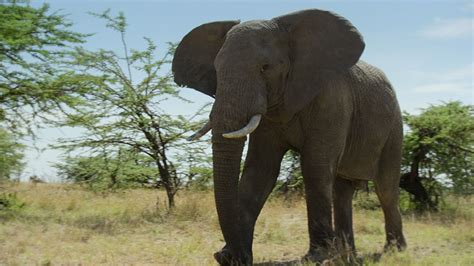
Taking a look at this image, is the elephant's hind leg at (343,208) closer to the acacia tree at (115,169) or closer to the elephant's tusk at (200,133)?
the elephant's tusk at (200,133)

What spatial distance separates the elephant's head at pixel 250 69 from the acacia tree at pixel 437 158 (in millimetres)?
9039

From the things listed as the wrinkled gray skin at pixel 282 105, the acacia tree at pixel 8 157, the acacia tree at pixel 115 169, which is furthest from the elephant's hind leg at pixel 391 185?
the acacia tree at pixel 8 157

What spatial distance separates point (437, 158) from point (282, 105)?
9978 millimetres

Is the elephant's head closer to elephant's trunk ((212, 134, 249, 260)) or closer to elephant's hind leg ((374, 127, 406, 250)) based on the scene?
elephant's trunk ((212, 134, 249, 260))

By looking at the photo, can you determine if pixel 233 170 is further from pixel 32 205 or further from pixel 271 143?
pixel 32 205

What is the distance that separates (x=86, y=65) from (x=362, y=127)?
7845 mm

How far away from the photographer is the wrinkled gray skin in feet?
17.6

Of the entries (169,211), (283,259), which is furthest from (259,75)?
(169,211)

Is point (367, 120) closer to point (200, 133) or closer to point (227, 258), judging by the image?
point (200, 133)

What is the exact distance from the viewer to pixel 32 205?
13148 millimetres

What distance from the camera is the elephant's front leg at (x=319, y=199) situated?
6.13 metres

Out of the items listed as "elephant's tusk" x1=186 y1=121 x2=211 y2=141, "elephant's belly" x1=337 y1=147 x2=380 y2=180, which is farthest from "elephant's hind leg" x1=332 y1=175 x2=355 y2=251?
"elephant's tusk" x1=186 y1=121 x2=211 y2=141

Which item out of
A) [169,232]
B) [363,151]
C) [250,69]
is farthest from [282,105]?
[169,232]

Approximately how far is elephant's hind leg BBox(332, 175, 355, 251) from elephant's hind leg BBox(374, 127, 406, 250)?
1.34ft
